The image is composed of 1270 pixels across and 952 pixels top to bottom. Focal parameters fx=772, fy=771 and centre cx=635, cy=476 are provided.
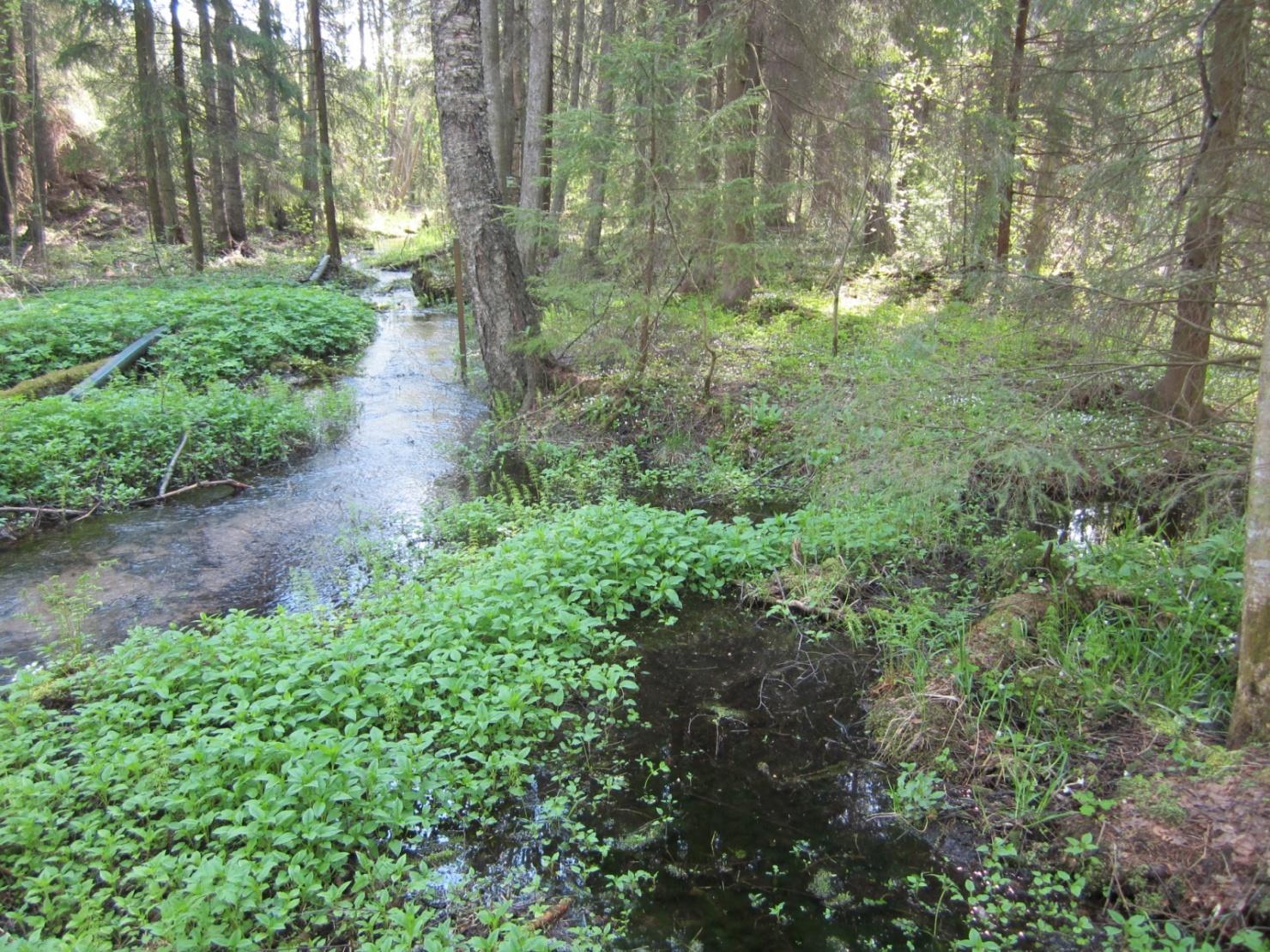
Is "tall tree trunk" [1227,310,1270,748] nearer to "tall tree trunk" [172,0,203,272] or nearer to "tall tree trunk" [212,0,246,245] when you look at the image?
"tall tree trunk" [172,0,203,272]

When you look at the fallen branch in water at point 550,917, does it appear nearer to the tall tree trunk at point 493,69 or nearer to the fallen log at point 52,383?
the fallen log at point 52,383

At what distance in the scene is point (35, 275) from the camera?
51.9ft

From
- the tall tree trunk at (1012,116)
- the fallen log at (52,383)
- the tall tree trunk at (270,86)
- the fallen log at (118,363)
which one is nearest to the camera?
the fallen log at (52,383)

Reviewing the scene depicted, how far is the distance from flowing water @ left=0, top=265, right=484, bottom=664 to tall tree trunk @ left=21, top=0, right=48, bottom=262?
48.9 feet

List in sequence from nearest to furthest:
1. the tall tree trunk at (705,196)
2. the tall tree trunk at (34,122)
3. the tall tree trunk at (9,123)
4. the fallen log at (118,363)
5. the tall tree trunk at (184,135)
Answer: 1. the tall tree trunk at (705,196)
2. the fallen log at (118,363)
3. the tall tree trunk at (184,135)
4. the tall tree trunk at (9,123)
5. the tall tree trunk at (34,122)

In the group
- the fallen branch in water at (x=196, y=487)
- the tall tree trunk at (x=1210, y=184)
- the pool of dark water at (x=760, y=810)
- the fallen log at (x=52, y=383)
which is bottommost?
the pool of dark water at (x=760, y=810)

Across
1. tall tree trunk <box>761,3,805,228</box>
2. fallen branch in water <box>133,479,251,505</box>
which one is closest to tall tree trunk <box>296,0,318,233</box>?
tall tree trunk <box>761,3,805,228</box>

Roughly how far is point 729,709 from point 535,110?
1271 centimetres

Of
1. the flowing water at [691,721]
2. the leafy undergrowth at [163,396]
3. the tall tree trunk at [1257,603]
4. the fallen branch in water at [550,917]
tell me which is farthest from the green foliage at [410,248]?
the tall tree trunk at [1257,603]

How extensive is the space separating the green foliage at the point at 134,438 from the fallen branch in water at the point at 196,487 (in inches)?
4.5

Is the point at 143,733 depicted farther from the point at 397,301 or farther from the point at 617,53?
the point at 397,301

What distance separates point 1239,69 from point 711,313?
7.87 m

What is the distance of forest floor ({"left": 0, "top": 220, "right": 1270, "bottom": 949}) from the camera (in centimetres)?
306

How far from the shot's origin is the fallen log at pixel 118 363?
9219mm
